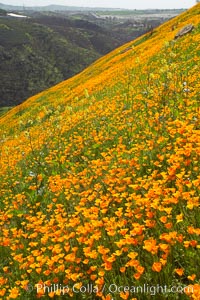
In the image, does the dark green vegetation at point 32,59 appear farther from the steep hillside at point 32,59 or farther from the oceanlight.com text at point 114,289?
the oceanlight.com text at point 114,289

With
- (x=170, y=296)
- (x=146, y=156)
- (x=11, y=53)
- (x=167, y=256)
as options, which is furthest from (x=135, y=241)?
(x=11, y=53)

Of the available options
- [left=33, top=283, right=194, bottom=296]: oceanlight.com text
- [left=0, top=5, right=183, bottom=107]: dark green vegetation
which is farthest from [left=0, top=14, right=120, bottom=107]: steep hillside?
[left=33, top=283, right=194, bottom=296]: oceanlight.com text

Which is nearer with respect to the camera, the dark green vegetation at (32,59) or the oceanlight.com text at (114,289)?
the oceanlight.com text at (114,289)

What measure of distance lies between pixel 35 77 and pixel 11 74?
9323mm

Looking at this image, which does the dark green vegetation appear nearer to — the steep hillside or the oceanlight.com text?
the steep hillside

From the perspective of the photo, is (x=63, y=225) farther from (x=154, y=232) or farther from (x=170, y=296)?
(x=170, y=296)

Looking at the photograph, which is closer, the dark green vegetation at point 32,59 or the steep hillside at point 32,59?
the dark green vegetation at point 32,59

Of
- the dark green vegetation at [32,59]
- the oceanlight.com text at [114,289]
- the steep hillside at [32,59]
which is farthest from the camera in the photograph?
the steep hillside at [32,59]

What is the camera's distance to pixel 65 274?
4.62m

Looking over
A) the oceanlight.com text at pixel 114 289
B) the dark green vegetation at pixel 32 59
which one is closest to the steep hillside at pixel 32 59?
the dark green vegetation at pixel 32 59

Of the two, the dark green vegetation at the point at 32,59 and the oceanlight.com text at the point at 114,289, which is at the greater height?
the oceanlight.com text at the point at 114,289

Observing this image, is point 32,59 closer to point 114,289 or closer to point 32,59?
point 32,59

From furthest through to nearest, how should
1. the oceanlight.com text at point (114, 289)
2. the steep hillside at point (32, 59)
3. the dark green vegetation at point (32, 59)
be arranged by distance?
the steep hillside at point (32, 59) → the dark green vegetation at point (32, 59) → the oceanlight.com text at point (114, 289)

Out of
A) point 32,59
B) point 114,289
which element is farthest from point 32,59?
point 114,289
